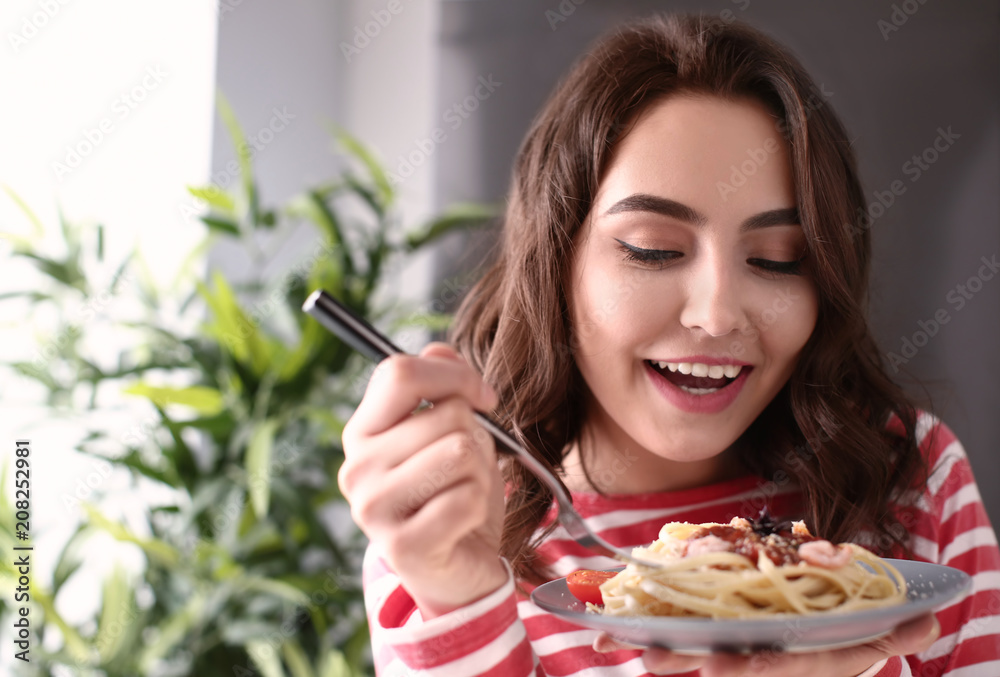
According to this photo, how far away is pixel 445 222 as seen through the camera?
1.75 meters

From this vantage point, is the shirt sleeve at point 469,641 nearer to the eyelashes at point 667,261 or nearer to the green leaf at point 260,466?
the eyelashes at point 667,261

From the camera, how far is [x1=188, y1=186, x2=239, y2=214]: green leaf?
1.58m

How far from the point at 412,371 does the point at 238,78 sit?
187 centimetres

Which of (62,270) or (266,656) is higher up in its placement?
(62,270)

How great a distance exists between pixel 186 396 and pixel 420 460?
109 centimetres

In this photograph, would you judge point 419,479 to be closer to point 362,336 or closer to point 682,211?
point 362,336

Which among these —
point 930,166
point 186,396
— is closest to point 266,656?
point 186,396

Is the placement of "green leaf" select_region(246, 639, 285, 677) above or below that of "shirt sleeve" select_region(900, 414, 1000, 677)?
below

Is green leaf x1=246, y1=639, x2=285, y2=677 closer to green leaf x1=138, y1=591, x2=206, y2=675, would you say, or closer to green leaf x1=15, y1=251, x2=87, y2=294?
green leaf x1=138, y1=591, x2=206, y2=675

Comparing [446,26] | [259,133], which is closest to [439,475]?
[446,26]

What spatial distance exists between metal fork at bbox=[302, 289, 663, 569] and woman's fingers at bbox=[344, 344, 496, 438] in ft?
0.04

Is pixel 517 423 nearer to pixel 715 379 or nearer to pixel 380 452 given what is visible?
pixel 715 379

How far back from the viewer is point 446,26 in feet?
6.09

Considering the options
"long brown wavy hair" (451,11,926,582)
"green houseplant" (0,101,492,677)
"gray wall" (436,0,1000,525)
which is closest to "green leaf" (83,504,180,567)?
"green houseplant" (0,101,492,677)
